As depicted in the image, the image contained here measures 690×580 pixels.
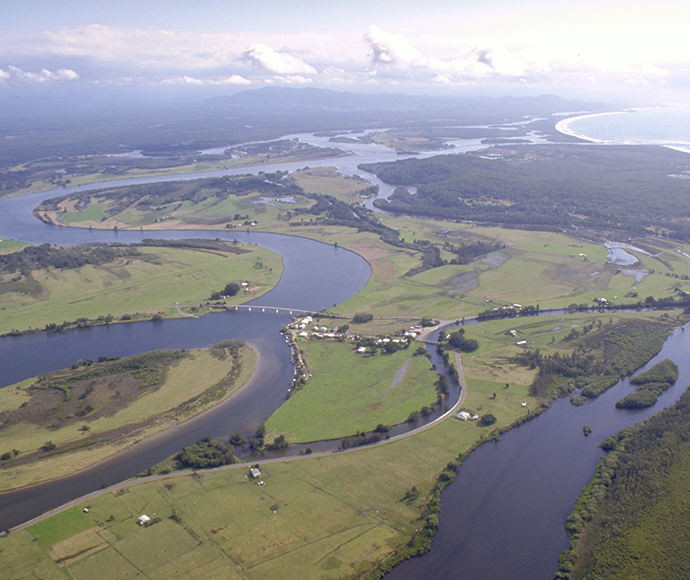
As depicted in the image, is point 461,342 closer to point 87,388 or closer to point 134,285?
point 87,388

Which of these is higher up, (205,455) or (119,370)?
(119,370)

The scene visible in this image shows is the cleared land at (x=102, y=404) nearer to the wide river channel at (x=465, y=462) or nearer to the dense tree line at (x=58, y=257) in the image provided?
the wide river channel at (x=465, y=462)

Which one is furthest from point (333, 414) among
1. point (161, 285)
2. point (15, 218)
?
point (15, 218)

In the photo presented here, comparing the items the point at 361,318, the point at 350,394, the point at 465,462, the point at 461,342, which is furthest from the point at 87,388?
the point at 461,342

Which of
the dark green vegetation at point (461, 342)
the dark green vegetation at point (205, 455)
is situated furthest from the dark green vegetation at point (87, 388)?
the dark green vegetation at point (461, 342)

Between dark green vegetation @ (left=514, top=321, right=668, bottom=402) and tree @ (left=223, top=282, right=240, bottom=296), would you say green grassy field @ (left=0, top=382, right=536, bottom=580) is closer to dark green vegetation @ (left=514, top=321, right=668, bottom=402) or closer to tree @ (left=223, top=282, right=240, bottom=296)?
dark green vegetation @ (left=514, top=321, right=668, bottom=402)
